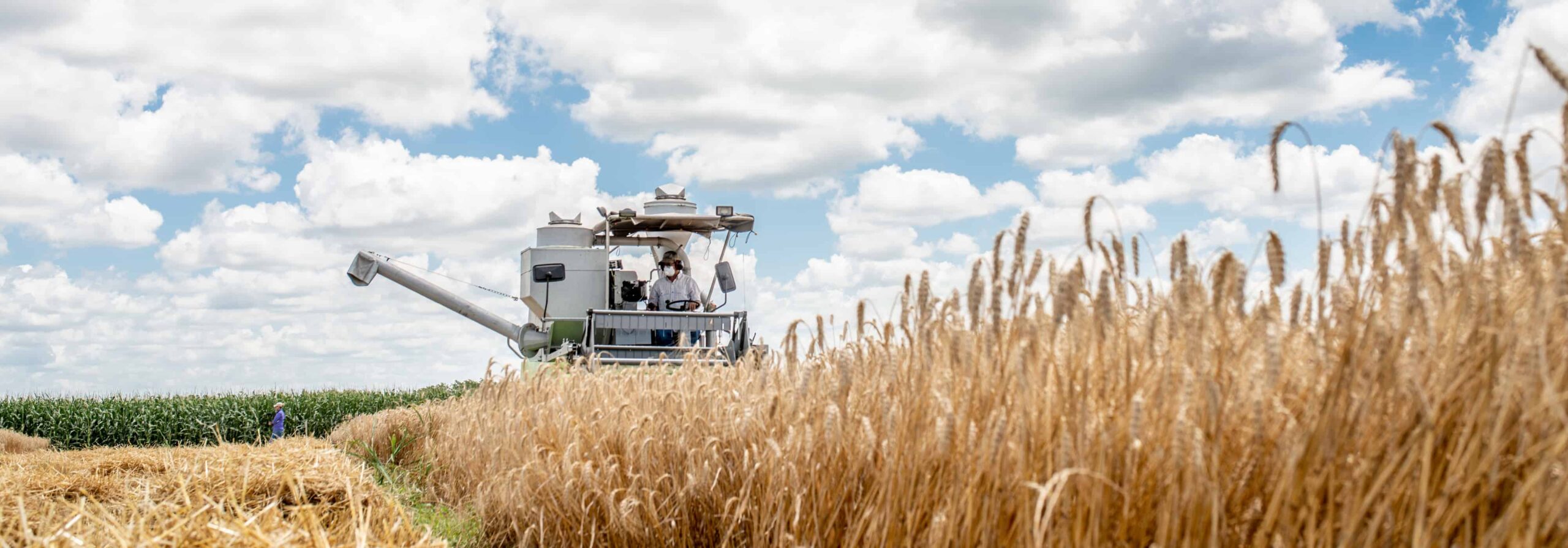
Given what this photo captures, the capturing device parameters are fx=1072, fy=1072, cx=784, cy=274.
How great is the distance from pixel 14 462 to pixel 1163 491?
11.7 m

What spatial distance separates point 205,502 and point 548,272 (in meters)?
9.16

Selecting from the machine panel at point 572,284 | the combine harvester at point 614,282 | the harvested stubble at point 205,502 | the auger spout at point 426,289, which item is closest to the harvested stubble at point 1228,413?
the harvested stubble at point 205,502

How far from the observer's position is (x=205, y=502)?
17.4ft

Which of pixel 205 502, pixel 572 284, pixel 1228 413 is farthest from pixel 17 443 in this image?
pixel 1228 413

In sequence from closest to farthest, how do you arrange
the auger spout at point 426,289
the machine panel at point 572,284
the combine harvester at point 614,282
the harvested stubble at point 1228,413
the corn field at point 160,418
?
the harvested stubble at point 1228,413, the combine harvester at point 614,282, the machine panel at point 572,284, the auger spout at point 426,289, the corn field at point 160,418

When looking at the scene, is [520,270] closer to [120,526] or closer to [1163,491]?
[120,526]

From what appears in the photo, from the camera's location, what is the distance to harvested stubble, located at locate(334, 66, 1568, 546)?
7.24 feet

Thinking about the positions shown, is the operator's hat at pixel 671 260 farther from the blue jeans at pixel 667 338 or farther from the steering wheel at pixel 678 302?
the blue jeans at pixel 667 338

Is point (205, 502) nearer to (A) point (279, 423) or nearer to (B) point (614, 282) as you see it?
(B) point (614, 282)

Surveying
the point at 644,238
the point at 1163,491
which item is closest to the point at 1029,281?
the point at 1163,491

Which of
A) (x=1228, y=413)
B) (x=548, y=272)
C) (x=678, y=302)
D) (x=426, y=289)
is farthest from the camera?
(x=426, y=289)

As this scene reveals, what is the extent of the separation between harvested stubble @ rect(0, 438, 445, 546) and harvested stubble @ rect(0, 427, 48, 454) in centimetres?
808

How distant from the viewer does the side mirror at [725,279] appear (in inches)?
589

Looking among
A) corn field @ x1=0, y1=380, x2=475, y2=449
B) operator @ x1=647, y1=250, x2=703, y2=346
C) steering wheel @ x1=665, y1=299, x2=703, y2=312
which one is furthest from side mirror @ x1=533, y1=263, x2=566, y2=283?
corn field @ x1=0, y1=380, x2=475, y2=449
